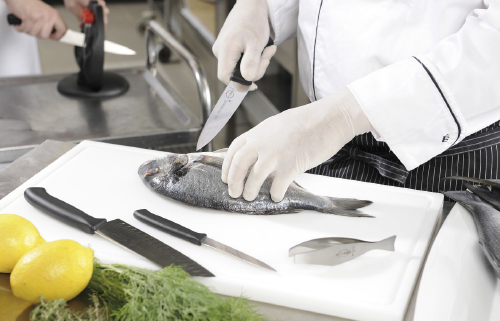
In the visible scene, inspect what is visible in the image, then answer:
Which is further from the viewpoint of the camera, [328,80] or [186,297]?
[328,80]

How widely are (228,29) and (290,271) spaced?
0.70m

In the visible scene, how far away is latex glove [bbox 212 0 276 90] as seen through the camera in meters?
1.24

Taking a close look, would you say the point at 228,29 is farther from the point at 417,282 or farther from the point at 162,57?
the point at 162,57

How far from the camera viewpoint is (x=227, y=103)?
1.28 meters

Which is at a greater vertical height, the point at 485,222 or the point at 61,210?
the point at 485,222

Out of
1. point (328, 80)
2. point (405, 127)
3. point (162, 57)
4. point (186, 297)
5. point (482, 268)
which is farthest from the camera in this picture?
point (162, 57)

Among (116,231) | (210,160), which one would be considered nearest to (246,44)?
(210,160)

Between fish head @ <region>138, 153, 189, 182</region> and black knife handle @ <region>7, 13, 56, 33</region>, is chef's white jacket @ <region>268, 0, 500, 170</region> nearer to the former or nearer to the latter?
fish head @ <region>138, 153, 189, 182</region>

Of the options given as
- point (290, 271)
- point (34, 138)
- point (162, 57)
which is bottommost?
point (162, 57)

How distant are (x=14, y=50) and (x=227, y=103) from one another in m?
1.45

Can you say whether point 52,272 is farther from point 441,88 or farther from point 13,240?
point 441,88

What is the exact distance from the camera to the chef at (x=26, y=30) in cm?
193

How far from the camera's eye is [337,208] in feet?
3.65

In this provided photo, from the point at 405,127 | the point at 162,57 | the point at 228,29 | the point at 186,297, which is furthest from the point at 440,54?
the point at 162,57
